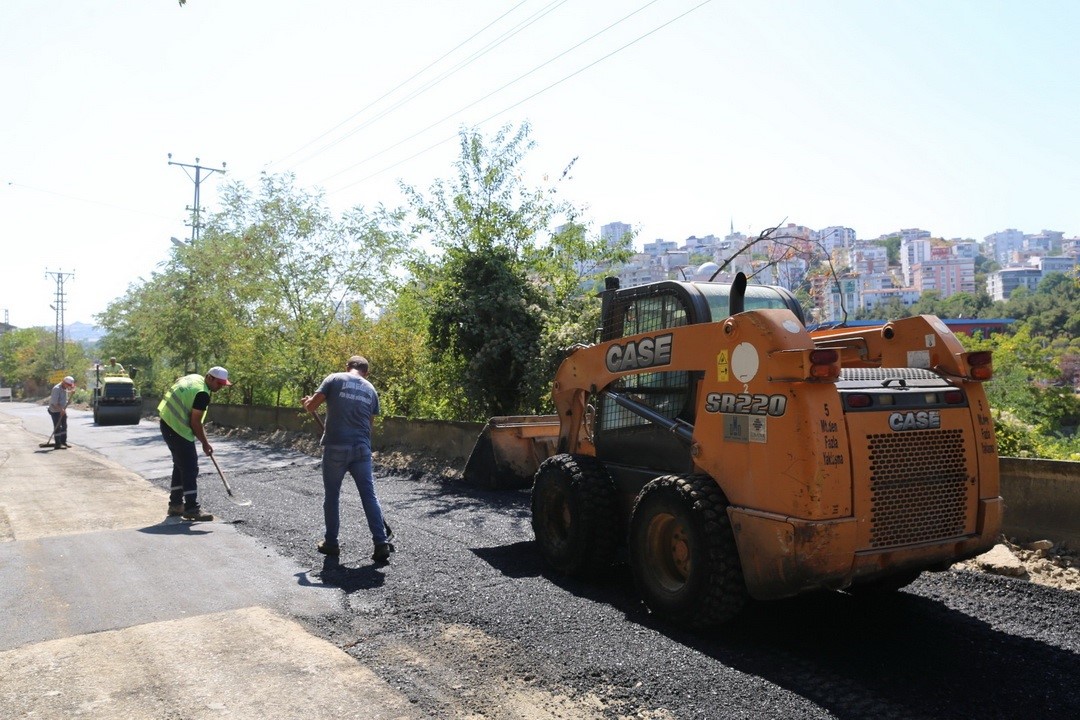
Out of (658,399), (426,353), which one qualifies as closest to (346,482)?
(426,353)

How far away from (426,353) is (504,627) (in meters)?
9.90

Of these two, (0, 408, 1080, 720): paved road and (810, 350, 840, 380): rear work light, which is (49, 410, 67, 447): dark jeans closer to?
(0, 408, 1080, 720): paved road

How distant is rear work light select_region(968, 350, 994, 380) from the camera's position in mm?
5031

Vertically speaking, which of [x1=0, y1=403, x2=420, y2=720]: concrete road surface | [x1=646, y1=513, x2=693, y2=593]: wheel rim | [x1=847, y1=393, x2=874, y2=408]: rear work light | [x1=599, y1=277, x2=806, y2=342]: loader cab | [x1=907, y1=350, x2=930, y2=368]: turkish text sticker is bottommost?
[x1=0, y1=403, x2=420, y2=720]: concrete road surface

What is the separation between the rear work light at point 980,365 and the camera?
16.5 feet

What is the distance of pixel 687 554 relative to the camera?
5090 millimetres

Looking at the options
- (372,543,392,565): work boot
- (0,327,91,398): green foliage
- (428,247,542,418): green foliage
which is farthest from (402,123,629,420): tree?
(0,327,91,398): green foliage

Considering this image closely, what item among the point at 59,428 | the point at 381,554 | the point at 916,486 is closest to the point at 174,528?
the point at 381,554

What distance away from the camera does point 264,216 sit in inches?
958

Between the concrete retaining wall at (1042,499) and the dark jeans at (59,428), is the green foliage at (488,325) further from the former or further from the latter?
the dark jeans at (59,428)

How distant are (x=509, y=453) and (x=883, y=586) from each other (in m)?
3.77

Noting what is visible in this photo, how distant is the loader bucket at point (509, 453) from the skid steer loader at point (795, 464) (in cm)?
217

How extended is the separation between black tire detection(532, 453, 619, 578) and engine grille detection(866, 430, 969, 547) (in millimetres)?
1970

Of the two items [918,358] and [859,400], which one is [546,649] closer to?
[859,400]
